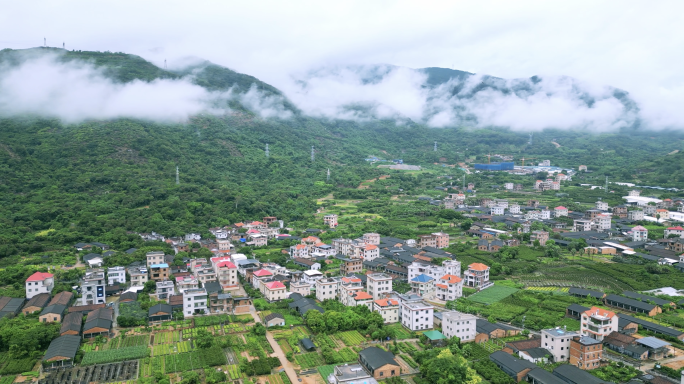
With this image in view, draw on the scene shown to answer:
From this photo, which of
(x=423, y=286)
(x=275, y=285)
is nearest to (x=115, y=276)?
(x=275, y=285)

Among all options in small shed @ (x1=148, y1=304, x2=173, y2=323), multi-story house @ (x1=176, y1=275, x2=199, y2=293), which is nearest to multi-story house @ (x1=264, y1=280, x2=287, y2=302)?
multi-story house @ (x1=176, y1=275, x2=199, y2=293)

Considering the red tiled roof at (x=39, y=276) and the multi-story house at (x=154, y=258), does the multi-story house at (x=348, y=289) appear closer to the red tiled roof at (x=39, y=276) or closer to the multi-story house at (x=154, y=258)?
the multi-story house at (x=154, y=258)

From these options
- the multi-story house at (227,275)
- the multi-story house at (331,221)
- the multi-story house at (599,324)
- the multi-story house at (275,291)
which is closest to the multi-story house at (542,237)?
the multi-story house at (331,221)

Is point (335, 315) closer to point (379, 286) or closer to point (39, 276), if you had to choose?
point (379, 286)

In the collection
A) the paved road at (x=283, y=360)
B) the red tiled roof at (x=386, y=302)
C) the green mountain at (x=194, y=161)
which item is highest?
the green mountain at (x=194, y=161)

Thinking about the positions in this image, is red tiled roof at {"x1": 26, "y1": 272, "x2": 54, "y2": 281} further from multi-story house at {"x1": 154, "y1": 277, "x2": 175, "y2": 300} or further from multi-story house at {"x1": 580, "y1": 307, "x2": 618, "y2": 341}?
multi-story house at {"x1": 580, "y1": 307, "x2": 618, "y2": 341}
